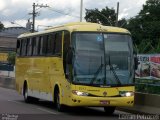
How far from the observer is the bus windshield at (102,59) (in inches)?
693

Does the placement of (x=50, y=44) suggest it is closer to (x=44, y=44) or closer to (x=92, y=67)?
(x=44, y=44)

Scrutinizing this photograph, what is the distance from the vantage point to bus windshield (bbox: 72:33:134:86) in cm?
1759

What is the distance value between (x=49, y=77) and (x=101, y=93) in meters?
3.90

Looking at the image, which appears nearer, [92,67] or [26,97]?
[92,67]

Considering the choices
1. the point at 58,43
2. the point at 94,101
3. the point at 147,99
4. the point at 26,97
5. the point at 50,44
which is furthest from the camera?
the point at 26,97

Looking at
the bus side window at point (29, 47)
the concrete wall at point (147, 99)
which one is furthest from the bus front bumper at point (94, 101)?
the bus side window at point (29, 47)

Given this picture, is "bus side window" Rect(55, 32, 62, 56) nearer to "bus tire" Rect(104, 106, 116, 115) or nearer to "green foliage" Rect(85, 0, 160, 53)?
"bus tire" Rect(104, 106, 116, 115)

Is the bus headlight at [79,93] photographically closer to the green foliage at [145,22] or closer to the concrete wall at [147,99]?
the concrete wall at [147,99]

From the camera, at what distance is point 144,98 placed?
1938cm

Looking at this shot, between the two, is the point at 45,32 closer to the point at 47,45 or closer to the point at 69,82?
the point at 47,45

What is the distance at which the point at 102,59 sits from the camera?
1783cm

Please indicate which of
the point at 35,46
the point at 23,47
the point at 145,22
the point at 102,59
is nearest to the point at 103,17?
the point at 145,22

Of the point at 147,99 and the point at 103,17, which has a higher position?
the point at 103,17

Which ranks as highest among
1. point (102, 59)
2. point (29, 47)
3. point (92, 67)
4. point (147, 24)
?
point (147, 24)
